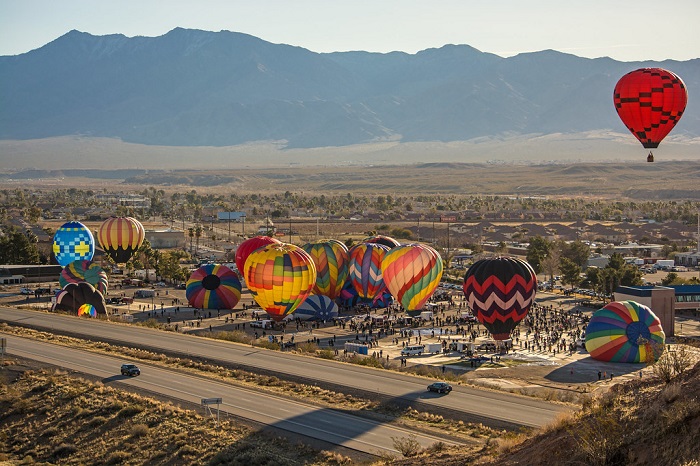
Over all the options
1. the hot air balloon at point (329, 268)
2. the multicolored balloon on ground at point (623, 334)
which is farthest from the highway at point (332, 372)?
the hot air balloon at point (329, 268)

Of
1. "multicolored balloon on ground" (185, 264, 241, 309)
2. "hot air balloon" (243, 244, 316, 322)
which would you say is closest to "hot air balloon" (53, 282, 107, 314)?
"multicolored balloon on ground" (185, 264, 241, 309)

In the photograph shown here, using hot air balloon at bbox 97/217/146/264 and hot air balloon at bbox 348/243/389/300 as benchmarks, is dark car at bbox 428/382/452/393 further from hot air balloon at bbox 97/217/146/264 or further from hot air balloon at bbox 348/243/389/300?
hot air balloon at bbox 97/217/146/264

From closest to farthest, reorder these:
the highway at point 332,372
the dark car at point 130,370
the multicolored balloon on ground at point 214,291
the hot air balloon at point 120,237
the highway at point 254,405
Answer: the highway at point 254,405 < the highway at point 332,372 < the dark car at point 130,370 < the multicolored balloon on ground at point 214,291 < the hot air balloon at point 120,237

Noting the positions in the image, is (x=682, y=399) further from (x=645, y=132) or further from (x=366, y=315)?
(x=366, y=315)

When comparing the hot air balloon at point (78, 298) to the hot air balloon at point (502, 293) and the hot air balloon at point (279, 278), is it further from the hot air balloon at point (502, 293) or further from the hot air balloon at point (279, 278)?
the hot air balloon at point (502, 293)

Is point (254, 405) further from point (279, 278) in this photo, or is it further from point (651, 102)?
point (651, 102)

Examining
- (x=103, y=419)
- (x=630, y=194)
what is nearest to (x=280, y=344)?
(x=103, y=419)

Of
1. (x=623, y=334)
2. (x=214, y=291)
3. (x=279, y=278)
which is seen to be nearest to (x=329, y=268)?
Answer: (x=214, y=291)
